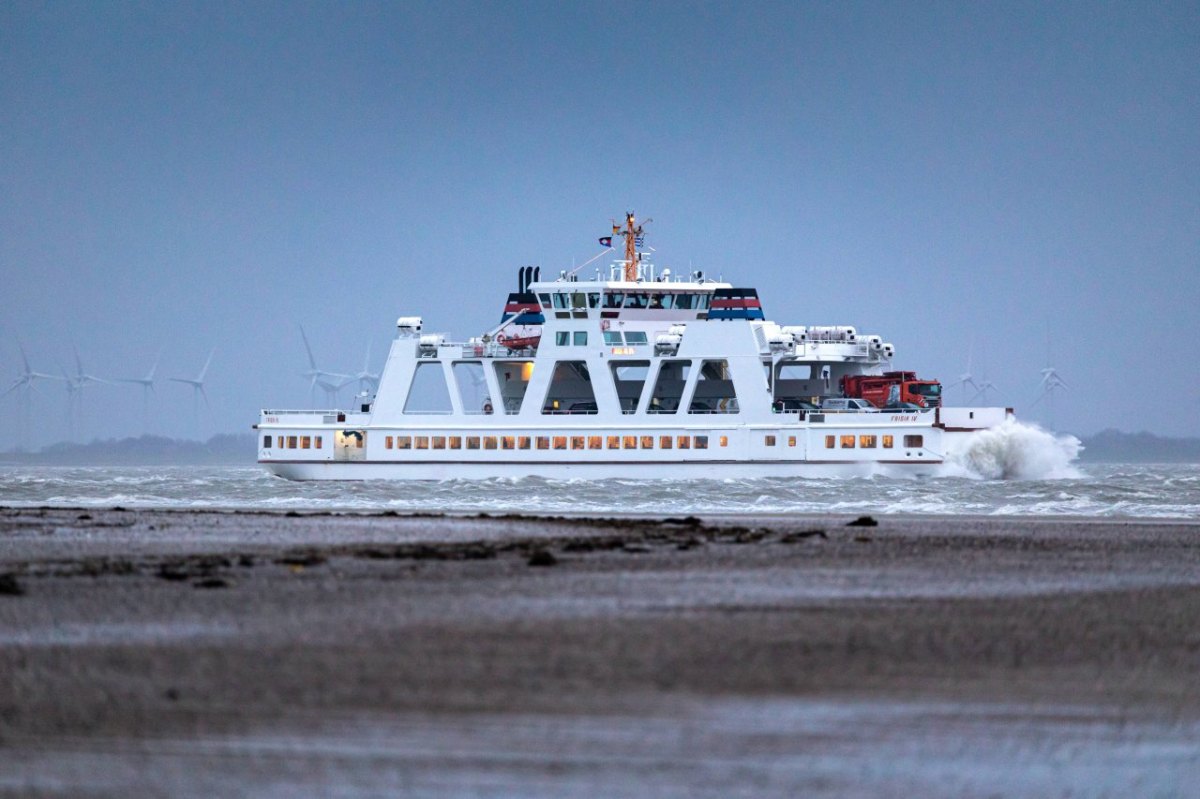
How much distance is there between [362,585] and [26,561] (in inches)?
225

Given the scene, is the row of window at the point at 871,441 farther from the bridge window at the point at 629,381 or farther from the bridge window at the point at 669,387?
the bridge window at the point at 629,381

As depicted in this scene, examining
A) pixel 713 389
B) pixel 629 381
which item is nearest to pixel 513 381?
pixel 629 381

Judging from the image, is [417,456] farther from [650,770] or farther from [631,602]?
[650,770]

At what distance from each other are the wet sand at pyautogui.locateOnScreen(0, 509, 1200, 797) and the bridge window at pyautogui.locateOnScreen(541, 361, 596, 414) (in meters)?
44.8

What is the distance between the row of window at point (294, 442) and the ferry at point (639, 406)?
58 mm

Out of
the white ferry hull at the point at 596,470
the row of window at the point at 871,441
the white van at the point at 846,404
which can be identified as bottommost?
the white ferry hull at the point at 596,470

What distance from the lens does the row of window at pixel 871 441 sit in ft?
194

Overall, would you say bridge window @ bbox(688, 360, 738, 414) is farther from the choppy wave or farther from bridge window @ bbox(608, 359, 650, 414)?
the choppy wave

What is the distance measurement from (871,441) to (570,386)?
1335 cm

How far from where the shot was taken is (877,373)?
65438mm

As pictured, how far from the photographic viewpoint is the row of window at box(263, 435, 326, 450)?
6525 centimetres

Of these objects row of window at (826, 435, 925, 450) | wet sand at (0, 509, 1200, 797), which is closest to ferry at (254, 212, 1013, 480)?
row of window at (826, 435, 925, 450)

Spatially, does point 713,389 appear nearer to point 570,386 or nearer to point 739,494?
point 570,386

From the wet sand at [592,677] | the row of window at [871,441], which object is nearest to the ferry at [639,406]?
the row of window at [871,441]
